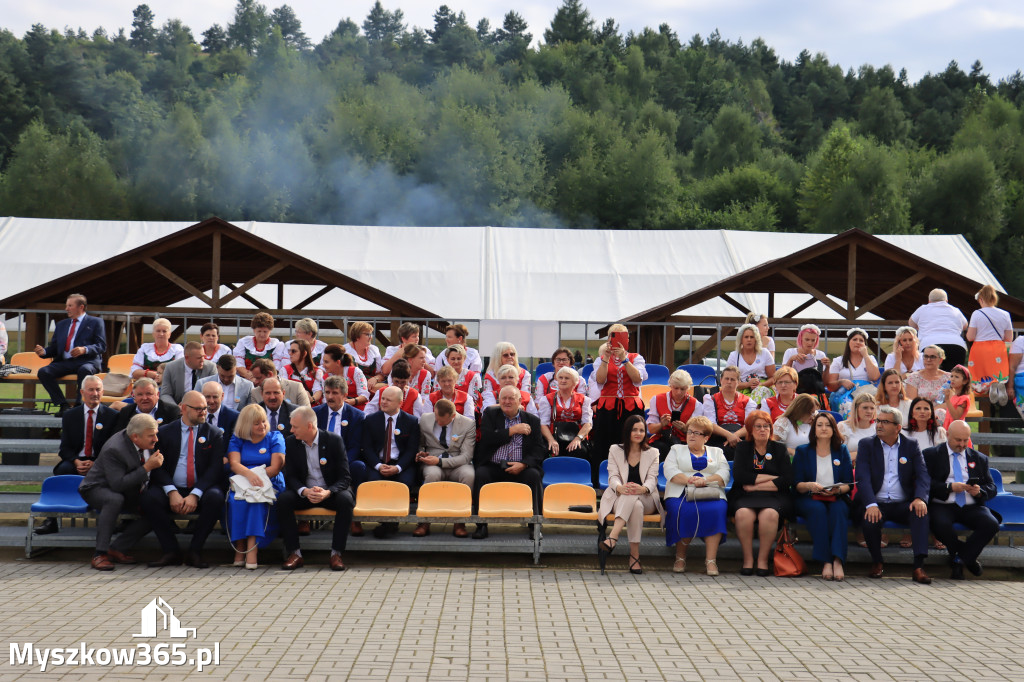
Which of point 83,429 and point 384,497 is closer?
point 384,497

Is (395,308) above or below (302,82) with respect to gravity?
below

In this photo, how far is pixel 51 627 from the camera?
239 inches

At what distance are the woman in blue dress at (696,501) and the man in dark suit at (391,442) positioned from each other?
7.72ft

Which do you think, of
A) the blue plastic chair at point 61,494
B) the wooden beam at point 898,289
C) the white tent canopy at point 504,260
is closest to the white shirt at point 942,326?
the wooden beam at point 898,289

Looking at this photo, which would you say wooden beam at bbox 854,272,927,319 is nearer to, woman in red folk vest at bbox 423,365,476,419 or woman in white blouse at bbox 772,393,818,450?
woman in white blouse at bbox 772,393,818,450

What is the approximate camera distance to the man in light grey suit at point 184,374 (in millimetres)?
9406

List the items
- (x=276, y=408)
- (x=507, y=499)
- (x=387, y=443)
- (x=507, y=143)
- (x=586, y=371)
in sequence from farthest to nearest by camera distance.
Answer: (x=507, y=143) < (x=586, y=371) < (x=387, y=443) < (x=276, y=408) < (x=507, y=499)

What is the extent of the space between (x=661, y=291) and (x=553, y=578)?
14.4 metres

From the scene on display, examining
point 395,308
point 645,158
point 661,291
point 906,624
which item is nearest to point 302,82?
point 645,158

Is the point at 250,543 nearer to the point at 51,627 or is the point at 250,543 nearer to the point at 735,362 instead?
the point at 51,627

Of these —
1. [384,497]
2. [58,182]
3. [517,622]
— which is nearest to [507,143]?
[58,182]

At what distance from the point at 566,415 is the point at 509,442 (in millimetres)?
748

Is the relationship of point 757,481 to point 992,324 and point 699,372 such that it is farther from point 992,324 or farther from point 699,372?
point 992,324

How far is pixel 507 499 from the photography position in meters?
8.73
